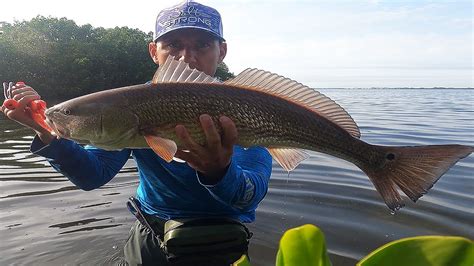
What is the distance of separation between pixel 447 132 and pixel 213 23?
12.6 m

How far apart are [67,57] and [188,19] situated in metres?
46.4

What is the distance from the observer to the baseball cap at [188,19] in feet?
11.3

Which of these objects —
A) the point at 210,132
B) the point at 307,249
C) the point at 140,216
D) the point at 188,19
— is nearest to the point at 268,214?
the point at 140,216

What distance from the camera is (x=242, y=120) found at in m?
2.54

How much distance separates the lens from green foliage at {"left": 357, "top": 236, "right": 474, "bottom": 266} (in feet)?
2.55

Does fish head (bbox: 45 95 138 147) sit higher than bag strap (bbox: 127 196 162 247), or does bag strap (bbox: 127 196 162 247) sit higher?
fish head (bbox: 45 95 138 147)

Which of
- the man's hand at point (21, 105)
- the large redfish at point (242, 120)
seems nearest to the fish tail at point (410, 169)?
the large redfish at point (242, 120)

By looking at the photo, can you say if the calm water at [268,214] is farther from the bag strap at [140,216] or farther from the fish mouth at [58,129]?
the fish mouth at [58,129]

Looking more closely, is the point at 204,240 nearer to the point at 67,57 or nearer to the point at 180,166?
the point at 180,166

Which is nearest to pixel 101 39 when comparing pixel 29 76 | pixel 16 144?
pixel 29 76

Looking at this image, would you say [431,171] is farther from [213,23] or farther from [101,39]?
[101,39]

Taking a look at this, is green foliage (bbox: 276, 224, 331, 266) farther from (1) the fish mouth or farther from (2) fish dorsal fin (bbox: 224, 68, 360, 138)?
(1) the fish mouth

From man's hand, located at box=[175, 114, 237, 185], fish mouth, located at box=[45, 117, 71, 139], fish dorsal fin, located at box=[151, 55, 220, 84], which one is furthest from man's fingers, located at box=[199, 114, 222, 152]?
fish mouth, located at box=[45, 117, 71, 139]

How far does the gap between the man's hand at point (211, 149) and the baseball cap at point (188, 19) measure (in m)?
1.29
